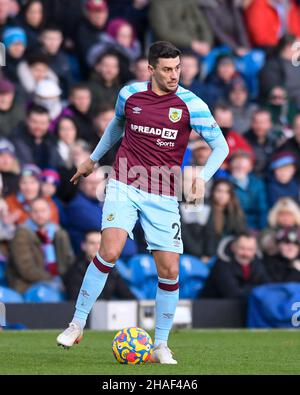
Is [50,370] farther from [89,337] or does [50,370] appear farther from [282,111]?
[282,111]

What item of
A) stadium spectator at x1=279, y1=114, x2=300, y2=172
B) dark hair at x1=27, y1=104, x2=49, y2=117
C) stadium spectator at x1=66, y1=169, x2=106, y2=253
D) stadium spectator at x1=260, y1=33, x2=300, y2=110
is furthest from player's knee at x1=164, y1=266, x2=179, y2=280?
stadium spectator at x1=260, y1=33, x2=300, y2=110

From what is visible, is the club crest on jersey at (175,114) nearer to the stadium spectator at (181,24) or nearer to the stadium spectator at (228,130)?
the stadium spectator at (228,130)

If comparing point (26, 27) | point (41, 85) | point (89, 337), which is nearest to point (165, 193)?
point (89, 337)

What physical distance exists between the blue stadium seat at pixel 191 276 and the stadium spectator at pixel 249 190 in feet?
6.04

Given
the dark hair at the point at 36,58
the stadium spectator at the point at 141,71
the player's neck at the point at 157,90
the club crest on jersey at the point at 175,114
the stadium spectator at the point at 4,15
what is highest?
the stadium spectator at the point at 4,15

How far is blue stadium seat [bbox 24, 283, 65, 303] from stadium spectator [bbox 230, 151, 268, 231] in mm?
3523

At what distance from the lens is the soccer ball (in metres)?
8.76

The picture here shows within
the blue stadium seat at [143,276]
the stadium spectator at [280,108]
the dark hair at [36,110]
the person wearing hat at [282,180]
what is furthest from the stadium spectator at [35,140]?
the stadium spectator at [280,108]

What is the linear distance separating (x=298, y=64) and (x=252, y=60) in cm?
77

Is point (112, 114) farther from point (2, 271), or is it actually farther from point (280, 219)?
point (2, 271)

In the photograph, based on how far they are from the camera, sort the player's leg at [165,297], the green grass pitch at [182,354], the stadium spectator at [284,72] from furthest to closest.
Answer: the stadium spectator at [284,72]
the player's leg at [165,297]
the green grass pitch at [182,354]

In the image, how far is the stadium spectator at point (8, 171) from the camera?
1397cm

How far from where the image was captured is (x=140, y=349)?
8.78 metres

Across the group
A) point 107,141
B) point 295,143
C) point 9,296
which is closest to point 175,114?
point 107,141
